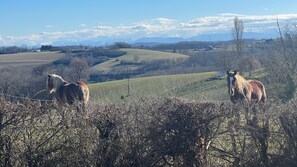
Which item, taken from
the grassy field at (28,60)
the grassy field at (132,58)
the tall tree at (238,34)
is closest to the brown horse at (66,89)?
the tall tree at (238,34)

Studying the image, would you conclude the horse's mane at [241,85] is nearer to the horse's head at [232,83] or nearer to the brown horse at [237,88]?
the brown horse at [237,88]

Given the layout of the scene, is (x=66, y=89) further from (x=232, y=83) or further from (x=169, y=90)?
(x=232, y=83)

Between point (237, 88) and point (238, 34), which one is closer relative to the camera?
point (237, 88)

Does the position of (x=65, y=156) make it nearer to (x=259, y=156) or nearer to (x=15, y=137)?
(x=15, y=137)

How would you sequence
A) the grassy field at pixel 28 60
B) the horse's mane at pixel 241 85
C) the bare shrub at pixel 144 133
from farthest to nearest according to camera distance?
the grassy field at pixel 28 60 < the horse's mane at pixel 241 85 < the bare shrub at pixel 144 133

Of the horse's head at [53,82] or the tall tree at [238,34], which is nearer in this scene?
the horse's head at [53,82]

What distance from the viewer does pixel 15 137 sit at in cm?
702

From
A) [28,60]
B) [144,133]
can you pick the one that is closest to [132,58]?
[28,60]

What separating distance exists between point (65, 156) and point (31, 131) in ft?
2.32

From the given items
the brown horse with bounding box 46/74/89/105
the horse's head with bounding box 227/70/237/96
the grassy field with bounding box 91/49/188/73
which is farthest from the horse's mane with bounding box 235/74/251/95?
the grassy field with bounding box 91/49/188/73

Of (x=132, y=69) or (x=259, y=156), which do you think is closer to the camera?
(x=259, y=156)

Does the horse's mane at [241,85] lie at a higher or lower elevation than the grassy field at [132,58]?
higher

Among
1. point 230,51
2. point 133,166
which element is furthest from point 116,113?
point 230,51

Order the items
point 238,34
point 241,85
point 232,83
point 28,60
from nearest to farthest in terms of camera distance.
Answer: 1. point 232,83
2. point 241,85
3. point 238,34
4. point 28,60
